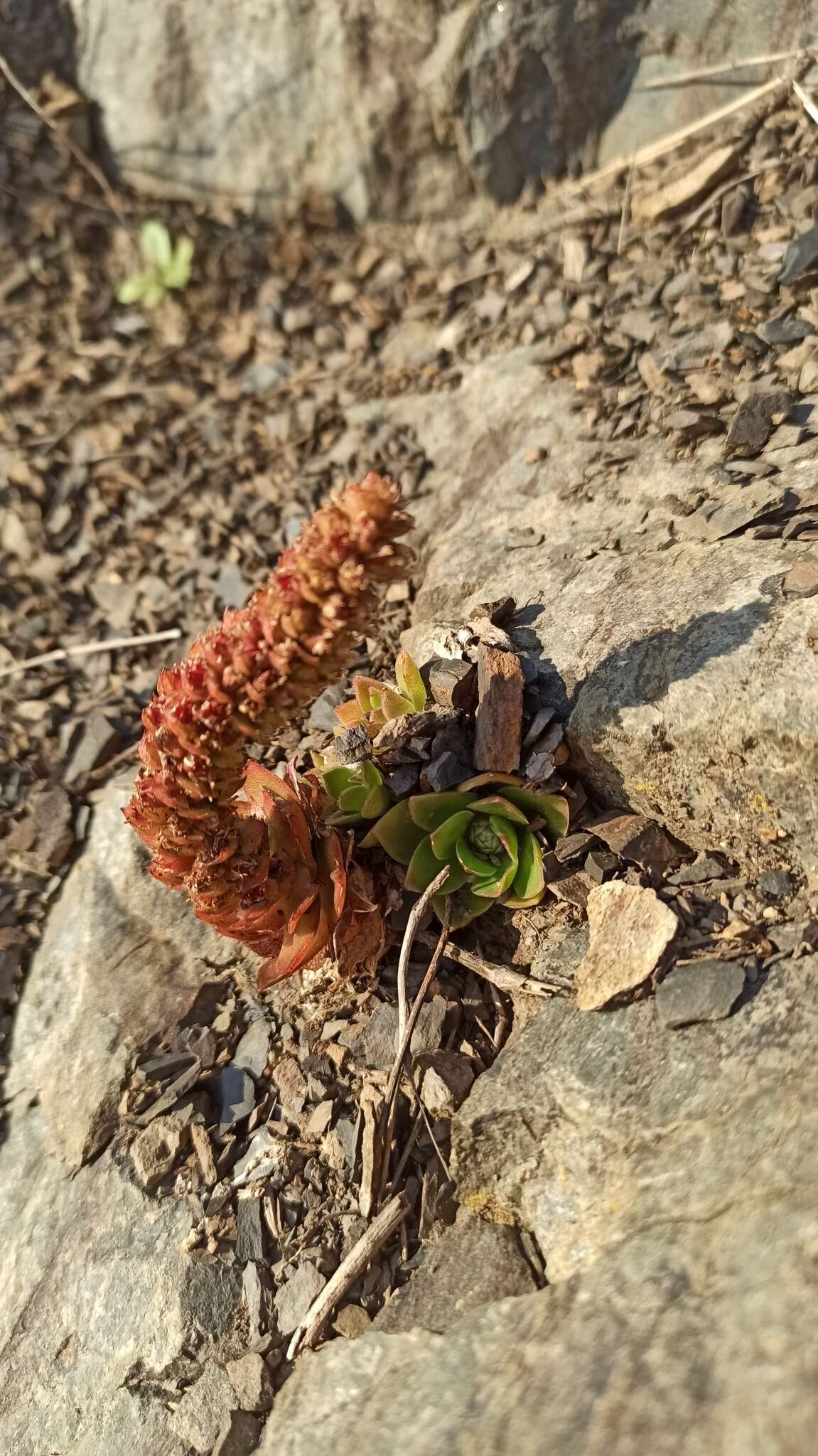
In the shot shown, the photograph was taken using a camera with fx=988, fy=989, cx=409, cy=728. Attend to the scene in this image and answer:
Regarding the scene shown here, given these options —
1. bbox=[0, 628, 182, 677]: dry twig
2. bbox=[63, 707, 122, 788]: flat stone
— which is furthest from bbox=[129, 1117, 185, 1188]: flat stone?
bbox=[0, 628, 182, 677]: dry twig

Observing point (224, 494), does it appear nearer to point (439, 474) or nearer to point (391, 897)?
point (439, 474)

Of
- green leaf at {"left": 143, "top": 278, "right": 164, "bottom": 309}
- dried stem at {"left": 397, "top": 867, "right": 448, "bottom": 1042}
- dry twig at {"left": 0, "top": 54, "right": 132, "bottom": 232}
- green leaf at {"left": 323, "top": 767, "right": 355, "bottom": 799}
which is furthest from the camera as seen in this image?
green leaf at {"left": 143, "top": 278, "right": 164, "bottom": 309}

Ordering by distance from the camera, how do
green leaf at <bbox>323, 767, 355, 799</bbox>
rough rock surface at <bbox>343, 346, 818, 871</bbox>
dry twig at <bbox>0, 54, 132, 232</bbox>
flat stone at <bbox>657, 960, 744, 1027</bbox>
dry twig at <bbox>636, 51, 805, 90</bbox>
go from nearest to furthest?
flat stone at <bbox>657, 960, 744, 1027</bbox> → rough rock surface at <bbox>343, 346, 818, 871</bbox> → green leaf at <bbox>323, 767, 355, 799</bbox> → dry twig at <bbox>636, 51, 805, 90</bbox> → dry twig at <bbox>0, 54, 132, 232</bbox>

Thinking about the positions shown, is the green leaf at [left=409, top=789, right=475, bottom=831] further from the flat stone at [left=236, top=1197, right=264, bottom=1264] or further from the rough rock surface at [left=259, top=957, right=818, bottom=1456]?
the flat stone at [left=236, top=1197, right=264, bottom=1264]

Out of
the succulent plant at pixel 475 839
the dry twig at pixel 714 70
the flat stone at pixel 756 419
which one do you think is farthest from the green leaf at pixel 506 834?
the dry twig at pixel 714 70

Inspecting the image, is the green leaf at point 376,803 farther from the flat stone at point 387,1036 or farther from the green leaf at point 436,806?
the flat stone at point 387,1036

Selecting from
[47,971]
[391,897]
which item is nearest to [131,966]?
[47,971]

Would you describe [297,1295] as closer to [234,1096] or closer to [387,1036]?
[234,1096]
